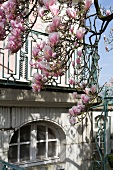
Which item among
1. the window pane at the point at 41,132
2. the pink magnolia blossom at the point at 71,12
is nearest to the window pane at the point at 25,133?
the window pane at the point at 41,132

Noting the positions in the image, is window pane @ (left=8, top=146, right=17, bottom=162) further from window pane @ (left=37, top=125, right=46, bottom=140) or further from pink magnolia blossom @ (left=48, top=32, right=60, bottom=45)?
pink magnolia blossom @ (left=48, top=32, right=60, bottom=45)

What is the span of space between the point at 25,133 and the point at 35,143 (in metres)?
0.25

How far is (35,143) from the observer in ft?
15.4

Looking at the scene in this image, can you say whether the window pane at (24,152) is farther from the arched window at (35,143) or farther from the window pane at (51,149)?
the window pane at (51,149)

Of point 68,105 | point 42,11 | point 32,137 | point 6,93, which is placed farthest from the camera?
point 68,105

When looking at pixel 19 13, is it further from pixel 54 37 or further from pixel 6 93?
pixel 6 93

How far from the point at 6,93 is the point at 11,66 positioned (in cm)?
137

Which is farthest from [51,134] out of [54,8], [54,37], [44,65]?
[54,8]

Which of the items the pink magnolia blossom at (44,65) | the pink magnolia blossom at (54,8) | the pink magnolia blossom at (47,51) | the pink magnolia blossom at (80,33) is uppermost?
the pink magnolia blossom at (54,8)

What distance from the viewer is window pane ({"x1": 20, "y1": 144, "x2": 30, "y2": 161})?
4.55 metres

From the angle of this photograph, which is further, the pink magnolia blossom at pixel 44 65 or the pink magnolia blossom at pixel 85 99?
the pink magnolia blossom at pixel 85 99

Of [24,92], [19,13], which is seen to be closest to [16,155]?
[24,92]

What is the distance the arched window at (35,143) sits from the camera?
14.6ft

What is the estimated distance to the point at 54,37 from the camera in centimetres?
228
